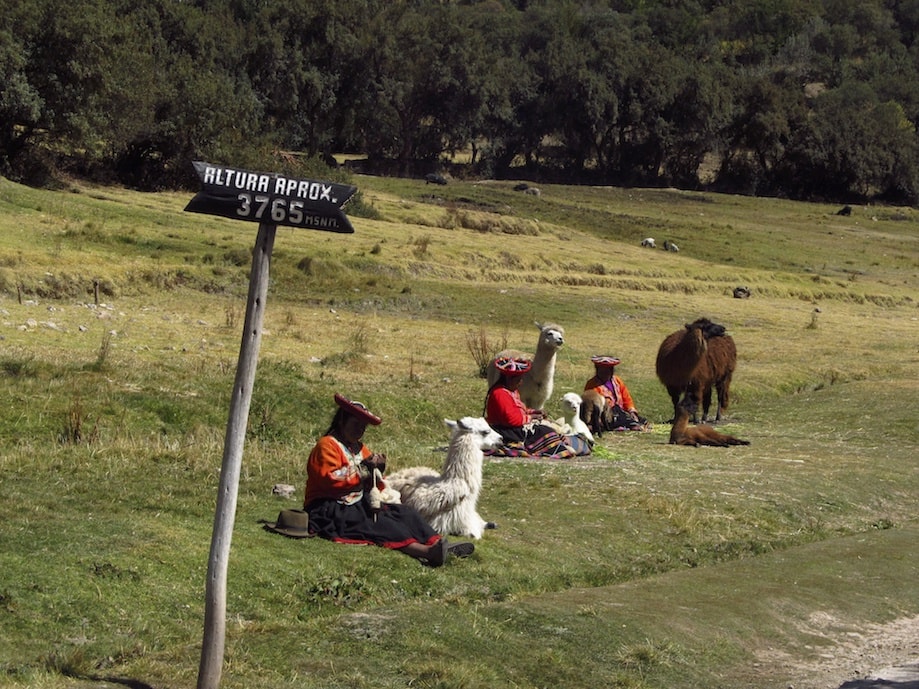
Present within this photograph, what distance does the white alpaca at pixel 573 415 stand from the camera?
56.6 feet

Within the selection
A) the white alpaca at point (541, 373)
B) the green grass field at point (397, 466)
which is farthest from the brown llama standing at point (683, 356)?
the white alpaca at point (541, 373)

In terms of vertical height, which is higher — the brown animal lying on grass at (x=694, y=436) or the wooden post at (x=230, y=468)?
the wooden post at (x=230, y=468)

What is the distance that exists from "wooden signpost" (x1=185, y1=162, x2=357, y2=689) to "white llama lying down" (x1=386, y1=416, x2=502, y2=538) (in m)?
3.94

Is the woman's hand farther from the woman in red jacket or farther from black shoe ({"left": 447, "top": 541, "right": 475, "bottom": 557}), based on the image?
the woman in red jacket

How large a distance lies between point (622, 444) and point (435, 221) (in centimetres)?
3607

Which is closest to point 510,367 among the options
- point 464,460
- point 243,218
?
point 464,460

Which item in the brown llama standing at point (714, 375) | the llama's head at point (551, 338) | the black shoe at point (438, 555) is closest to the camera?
the black shoe at point (438, 555)

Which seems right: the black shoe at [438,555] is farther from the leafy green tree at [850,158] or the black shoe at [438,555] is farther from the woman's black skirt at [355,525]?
the leafy green tree at [850,158]

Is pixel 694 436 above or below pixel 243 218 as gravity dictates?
below

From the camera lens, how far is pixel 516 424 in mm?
16453

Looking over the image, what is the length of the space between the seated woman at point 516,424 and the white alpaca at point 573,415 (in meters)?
0.44

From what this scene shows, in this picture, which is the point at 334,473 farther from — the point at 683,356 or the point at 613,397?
the point at 683,356

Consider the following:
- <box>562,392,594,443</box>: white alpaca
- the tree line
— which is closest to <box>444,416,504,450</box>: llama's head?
<box>562,392,594,443</box>: white alpaca

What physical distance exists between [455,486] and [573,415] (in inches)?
232
